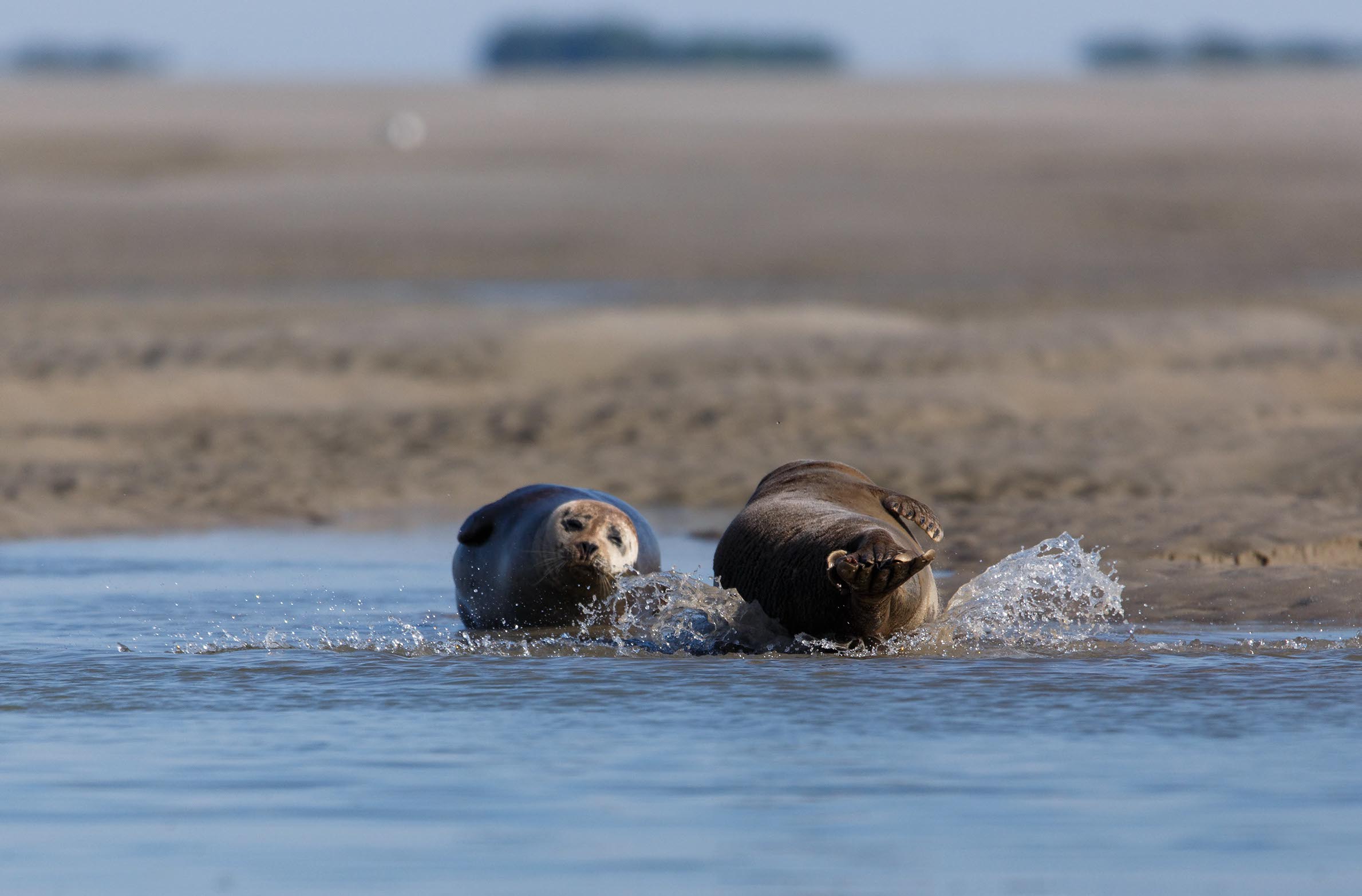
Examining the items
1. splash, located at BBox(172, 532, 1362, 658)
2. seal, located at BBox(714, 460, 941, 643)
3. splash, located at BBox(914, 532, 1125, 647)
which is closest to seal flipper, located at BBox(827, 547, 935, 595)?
seal, located at BBox(714, 460, 941, 643)

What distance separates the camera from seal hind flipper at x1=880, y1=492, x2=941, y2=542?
24.6ft

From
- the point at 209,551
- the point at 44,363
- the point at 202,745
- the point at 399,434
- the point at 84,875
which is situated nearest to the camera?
the point at 84,875

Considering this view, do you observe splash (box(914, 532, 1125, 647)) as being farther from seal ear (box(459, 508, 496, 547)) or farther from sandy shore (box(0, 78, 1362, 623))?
seal ear (box(459, 508, 496, 547))

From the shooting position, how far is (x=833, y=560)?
6762mm

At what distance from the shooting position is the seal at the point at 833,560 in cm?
675

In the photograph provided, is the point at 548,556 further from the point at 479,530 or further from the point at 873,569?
the point at 873,569

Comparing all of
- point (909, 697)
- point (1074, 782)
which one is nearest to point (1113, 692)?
point (909, 697)

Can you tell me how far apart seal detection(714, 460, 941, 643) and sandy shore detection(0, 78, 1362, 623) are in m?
1.77

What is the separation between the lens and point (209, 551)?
1112 cm

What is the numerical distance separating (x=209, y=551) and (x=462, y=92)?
2461 inches

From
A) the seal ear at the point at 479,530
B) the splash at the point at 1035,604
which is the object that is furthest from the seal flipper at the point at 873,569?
the seal ear at the point at 479,530

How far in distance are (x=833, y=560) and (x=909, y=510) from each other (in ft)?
3.02

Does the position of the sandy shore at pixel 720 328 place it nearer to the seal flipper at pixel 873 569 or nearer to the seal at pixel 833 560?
the seal at pixel 833 560

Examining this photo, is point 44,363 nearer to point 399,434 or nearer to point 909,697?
point 399,434
